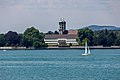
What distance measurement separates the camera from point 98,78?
66250 millimetres

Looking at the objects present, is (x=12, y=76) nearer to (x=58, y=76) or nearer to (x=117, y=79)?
(x=58, y=76)

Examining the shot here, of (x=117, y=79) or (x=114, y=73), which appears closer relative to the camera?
(x=117, y=79)

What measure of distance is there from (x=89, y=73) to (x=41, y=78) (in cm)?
933

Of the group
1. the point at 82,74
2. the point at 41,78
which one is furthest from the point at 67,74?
the point at 41,78

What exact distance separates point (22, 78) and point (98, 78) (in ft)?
26.5

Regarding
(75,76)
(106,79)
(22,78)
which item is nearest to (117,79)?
(106,79)

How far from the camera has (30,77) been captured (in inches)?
2665

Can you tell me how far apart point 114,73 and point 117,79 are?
814cm

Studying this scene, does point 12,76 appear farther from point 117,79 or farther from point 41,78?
point 117,79

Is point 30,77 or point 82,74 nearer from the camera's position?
point 30,77

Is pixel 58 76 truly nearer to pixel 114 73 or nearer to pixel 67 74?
pixel 67 74

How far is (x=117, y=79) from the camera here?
216 ft

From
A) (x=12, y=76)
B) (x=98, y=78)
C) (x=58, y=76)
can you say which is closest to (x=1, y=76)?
(x=12, y=76)

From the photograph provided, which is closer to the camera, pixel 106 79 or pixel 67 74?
pixel 106 79
